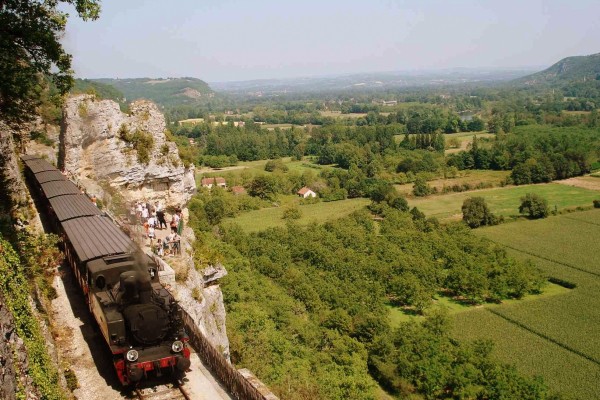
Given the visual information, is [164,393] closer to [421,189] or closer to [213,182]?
[213,182]

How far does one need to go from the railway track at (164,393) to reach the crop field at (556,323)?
27.6m

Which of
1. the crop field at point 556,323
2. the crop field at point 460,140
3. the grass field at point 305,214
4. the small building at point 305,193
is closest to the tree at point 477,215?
the crop field at point 556,323

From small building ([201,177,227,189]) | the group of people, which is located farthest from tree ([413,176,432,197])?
the group of people

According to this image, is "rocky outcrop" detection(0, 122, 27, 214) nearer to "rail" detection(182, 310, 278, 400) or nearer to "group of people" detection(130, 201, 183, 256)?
"group of people" detection(130, 201, 183, 256)

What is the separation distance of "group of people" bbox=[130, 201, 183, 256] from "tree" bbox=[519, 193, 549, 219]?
5830 centimetres

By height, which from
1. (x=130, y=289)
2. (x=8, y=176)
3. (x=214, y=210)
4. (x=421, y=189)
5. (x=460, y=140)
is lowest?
(x=421, y=189)

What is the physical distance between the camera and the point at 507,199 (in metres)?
76.9

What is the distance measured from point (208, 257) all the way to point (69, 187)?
6.85m

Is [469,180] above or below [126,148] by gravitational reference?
below

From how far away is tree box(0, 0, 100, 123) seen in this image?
12930 mm

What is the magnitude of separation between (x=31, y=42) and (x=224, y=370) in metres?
9.79

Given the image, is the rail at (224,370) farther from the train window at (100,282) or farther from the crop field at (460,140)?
the crop field at (460,140)

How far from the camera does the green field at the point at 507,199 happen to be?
234 feet

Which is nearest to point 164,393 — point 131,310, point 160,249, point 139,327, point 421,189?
point 139,327
